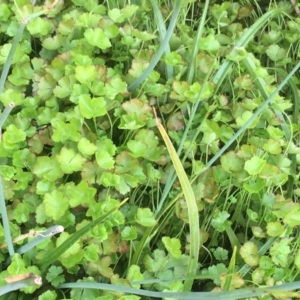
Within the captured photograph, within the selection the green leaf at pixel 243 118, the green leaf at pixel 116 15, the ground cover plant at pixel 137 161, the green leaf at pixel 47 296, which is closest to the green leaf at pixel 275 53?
the ground cover plant at pixel 137 161

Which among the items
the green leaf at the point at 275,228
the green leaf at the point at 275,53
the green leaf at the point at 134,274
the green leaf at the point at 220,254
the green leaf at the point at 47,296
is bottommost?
→ the green leaf at the point at 220,254

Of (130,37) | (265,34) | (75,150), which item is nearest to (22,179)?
(75,150)

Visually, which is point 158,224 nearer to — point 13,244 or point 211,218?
point 211,218

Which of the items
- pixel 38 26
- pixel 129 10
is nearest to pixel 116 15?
pixel 129 10

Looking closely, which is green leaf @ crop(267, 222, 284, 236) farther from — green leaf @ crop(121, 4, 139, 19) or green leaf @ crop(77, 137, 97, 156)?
green leaf @ crop(121, 4, 139, 19)

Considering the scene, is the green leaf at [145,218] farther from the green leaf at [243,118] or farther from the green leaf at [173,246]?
the green leaf at [243,118]

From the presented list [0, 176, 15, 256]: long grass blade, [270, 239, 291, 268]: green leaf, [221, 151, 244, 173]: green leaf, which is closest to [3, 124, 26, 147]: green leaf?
[0, 176, 15, 256]: long grass blade

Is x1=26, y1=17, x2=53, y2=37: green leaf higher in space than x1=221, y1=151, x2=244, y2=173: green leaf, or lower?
higher
